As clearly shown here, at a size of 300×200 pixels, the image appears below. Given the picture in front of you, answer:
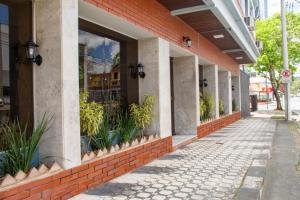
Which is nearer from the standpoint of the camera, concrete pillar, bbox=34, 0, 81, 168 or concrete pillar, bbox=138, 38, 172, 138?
concrete pillar, bbox=34, 0, 81, 168

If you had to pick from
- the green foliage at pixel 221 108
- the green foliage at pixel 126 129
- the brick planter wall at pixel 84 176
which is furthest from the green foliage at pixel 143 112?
the green foliage at pixel 221 108

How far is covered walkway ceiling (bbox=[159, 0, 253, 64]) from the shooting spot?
7.27 metres

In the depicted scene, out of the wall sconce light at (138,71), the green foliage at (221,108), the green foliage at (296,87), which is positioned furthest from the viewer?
the green foliage at (296,87)

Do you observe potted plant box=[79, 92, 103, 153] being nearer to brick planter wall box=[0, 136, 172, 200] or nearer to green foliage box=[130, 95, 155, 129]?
brick planter wall box=[0, 136, 172, 200]

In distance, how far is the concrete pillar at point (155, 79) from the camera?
684 cm

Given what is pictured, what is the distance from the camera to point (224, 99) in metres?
15.3

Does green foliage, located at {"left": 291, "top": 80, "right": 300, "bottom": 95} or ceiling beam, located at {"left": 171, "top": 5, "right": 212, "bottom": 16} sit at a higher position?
green foliage, located at {"left": 291, "top": 80, "right": 300, "bottom": 95}

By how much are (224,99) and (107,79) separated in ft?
32.6

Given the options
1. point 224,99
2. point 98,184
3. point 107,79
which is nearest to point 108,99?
point 107,79

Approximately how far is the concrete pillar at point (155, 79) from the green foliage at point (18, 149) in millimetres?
3211

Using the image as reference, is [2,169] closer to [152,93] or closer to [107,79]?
[107,79]

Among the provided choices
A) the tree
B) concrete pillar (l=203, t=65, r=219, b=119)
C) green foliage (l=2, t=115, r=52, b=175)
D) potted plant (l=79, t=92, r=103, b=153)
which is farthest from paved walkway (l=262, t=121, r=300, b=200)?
the tree

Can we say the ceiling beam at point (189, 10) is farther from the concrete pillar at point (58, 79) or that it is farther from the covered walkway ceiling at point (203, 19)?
the concrete pillar at point (58, 79)

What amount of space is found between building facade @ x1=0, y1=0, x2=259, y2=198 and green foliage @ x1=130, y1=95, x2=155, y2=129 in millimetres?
153
